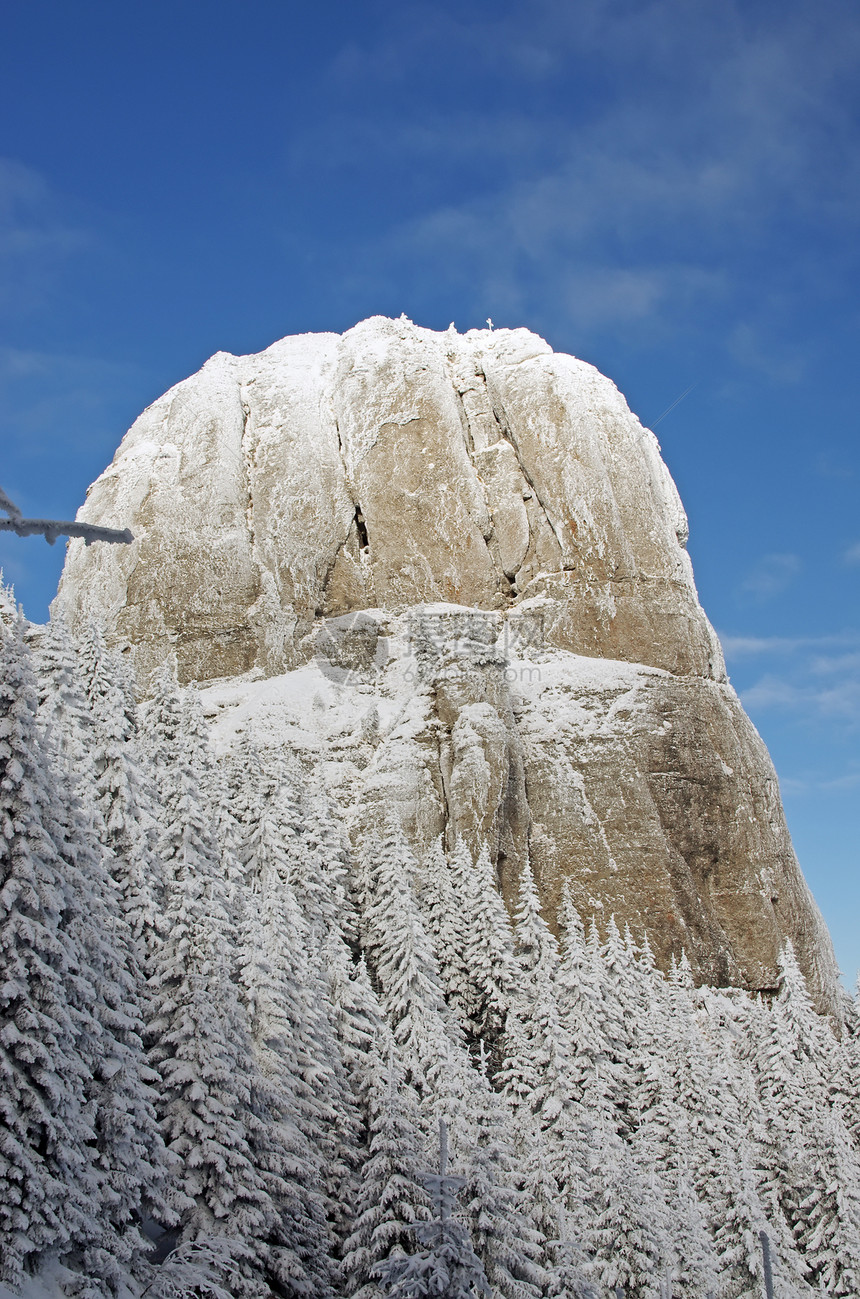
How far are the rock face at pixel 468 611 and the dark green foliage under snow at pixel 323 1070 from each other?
7.82 m

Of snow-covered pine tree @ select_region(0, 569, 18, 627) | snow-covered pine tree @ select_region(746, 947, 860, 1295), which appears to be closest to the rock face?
snow-covered pine tree @ select_region(746, 947, 860, 1295)

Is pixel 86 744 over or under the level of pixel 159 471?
under

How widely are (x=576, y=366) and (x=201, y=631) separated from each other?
28.9m

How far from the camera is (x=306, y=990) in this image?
27000 millimetres

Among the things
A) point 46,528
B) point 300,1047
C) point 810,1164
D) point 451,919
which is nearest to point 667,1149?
point 810,1164

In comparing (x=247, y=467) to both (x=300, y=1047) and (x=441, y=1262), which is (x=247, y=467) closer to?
(x=300, y=1047)

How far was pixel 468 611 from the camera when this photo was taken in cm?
5784

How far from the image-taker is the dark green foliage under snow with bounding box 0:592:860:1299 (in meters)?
18.2

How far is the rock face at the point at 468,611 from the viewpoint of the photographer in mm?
50156

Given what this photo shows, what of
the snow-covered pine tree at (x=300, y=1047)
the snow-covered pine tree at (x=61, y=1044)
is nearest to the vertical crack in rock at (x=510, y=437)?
the snow-covered pine tree at (x=300, y=1047)

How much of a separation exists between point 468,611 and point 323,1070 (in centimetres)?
3446

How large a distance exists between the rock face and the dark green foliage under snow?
7824 mm

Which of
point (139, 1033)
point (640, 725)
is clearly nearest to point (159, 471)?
point (640, 725)

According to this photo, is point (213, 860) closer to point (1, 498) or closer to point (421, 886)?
point (421, 886)
